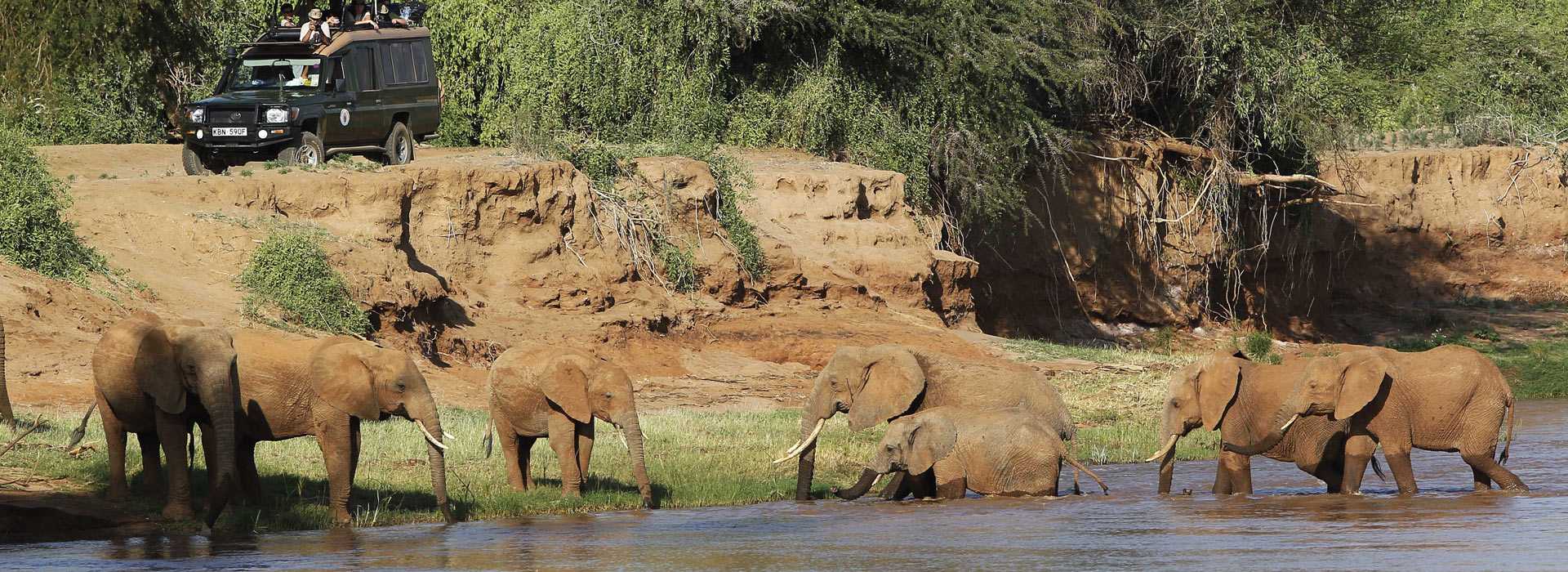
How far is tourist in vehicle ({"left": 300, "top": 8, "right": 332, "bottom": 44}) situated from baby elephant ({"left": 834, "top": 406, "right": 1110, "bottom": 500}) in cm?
1307

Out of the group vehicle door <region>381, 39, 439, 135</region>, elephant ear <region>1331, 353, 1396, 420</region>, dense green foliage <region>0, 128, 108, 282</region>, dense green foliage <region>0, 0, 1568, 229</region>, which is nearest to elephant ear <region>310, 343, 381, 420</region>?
elephant ear <region>1331, 353, 1396, 420</region>

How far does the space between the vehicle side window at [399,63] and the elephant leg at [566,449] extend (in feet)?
A: 41.8

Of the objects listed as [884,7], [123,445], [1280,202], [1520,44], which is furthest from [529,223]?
[1520,44]

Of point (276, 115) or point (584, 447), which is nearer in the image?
point (584, 447)

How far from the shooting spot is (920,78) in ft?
108

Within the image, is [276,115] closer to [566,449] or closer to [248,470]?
[566,449]

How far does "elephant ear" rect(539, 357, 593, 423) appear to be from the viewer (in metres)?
15.6

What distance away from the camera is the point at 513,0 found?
3328cm

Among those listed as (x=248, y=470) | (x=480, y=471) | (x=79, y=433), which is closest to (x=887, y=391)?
(x=480, y=471)

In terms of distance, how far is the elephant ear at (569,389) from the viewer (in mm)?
15562

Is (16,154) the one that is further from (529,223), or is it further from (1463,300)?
(1463,300)

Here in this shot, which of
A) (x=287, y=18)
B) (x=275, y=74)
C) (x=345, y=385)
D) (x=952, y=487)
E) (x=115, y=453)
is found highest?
(x=287, y=18)

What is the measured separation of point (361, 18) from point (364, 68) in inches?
72.9

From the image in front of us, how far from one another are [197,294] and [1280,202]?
2139cm
